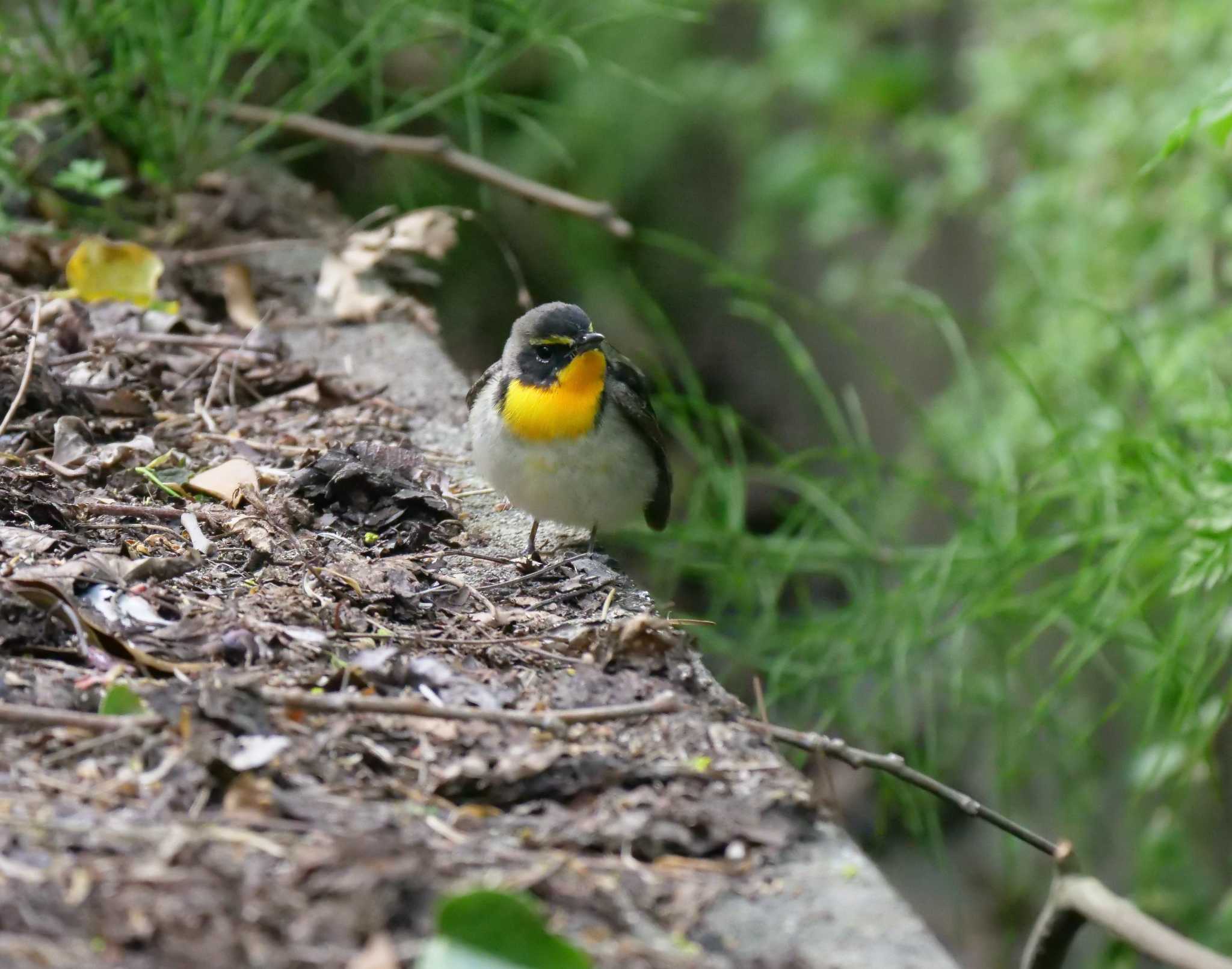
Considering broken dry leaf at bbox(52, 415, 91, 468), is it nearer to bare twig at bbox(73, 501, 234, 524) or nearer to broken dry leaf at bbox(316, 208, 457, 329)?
bare twig at bbox(73, 501, 234, 524)

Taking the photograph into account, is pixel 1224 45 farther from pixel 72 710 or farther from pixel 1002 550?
pixel 72 710

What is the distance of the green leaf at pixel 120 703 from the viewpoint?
6.84ft

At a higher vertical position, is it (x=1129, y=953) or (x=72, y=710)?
(x=72, y=710)

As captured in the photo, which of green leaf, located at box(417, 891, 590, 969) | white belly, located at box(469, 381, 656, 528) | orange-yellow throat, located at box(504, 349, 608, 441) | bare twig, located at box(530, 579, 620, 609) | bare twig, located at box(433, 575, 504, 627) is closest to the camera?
green leaf, located at box(417, 891, 590, 969)

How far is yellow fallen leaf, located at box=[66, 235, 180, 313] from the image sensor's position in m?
4.37

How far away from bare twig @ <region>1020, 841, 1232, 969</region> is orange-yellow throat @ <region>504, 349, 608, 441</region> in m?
1.92

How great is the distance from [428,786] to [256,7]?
3.49 metres

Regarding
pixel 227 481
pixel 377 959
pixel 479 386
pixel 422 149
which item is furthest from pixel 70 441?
pixel 422 149

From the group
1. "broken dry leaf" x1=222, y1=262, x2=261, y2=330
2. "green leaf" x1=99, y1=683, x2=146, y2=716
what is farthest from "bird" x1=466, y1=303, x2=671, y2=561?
"green leaf" x1=99, y1=683, x2=146, y2=716

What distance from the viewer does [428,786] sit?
202cm

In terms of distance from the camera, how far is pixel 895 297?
5.49m

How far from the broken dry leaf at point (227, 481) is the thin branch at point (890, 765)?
56.4 inches

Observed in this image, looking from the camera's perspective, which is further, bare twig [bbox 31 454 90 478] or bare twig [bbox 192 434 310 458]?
bare twig [bbox 192 434 310 458]

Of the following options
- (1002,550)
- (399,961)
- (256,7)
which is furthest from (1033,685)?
(399,961)
